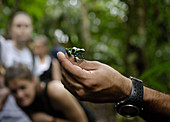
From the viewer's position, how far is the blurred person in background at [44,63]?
303 centimetres

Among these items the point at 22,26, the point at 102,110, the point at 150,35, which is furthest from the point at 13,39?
the point at 102,110

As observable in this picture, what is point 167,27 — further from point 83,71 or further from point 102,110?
point 102,110

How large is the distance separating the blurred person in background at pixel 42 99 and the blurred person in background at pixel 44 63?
64 centimetres

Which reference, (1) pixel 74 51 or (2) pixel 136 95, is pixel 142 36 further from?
(1) pixel 74 51

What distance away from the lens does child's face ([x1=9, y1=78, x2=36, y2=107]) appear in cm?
228

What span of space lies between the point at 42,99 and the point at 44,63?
1630 mm

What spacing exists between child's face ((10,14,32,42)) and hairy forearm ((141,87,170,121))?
87.8 inches

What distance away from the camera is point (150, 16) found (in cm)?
290

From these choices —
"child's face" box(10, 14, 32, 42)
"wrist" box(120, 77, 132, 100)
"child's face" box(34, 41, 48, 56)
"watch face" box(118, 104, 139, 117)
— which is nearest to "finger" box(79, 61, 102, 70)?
"wrist" box(120, 77, 132, 100)

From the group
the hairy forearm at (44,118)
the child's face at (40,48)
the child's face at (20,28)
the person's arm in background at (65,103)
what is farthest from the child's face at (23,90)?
the child's face at (40,48)

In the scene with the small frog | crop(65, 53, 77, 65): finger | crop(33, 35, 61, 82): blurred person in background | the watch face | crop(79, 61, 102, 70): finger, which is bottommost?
crop(33, 35, 61, 82): blurred person in background

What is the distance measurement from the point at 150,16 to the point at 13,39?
1661mm

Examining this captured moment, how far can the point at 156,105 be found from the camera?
1153 mm

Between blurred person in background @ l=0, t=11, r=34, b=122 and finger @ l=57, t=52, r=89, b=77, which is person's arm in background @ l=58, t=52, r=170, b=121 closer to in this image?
finger @ l=57, t=52, r=89, b=77
